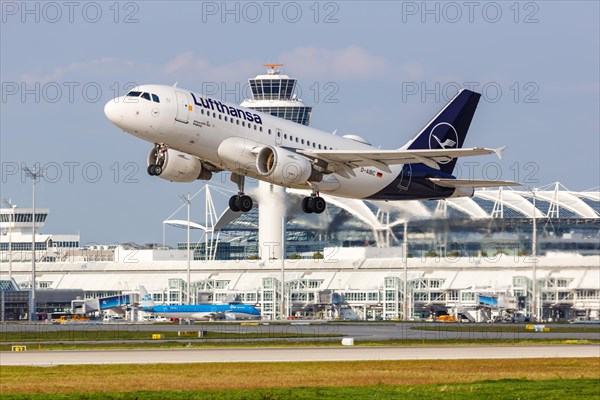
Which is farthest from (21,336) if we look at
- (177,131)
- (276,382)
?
(276,382)

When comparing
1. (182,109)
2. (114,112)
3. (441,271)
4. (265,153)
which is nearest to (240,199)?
(265,153)

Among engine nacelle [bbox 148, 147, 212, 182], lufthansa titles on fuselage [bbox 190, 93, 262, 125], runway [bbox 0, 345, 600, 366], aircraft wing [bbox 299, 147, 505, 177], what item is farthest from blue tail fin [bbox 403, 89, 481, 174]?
engine nacelle [bbox 148, 147, 212, 182]

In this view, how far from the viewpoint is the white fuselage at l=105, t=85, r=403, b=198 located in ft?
210

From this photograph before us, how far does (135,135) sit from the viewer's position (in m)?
64.4

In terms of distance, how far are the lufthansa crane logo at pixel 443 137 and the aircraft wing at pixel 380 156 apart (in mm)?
10304

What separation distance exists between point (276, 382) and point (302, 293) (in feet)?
472

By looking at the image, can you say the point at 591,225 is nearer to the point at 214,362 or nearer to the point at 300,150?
the point at 300,150

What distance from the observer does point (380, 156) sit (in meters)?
69.6

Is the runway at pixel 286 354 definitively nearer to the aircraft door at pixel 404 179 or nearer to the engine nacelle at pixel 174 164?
the engine nacelle at pixel 174 164

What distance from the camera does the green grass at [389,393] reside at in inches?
1930

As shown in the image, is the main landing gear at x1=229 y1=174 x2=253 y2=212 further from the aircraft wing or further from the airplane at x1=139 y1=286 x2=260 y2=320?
the airplane at x1=139 y1=286 x2=260 y2=320

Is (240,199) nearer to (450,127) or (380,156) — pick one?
(380,156)

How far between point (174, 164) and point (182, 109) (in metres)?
4.88

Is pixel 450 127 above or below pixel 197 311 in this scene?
above
